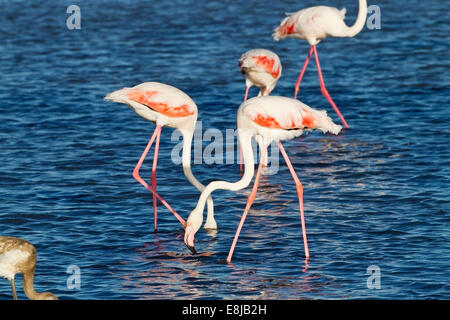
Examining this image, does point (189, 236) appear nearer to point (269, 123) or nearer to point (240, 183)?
point (240, 183)

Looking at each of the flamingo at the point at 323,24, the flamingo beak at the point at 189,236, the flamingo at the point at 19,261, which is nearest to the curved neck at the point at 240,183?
the flamingo beak at the point at 189,236

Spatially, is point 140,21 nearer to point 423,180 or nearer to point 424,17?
point 424,17

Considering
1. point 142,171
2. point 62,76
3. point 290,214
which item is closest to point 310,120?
point 290,214

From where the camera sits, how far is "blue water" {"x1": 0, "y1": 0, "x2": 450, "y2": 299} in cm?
923

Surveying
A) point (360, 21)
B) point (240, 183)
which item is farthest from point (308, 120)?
point (360, 21)

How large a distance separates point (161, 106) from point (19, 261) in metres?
3.16

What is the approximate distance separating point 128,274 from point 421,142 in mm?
6149

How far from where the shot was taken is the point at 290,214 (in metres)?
11.1

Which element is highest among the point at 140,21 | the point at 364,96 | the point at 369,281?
the point at 140,21

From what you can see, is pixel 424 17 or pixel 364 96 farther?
pixel 424 17

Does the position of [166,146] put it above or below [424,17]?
below

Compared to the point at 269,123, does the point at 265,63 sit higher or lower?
higher

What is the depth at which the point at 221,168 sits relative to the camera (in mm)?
13039

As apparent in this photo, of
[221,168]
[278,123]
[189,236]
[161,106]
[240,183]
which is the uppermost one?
[161,106]
